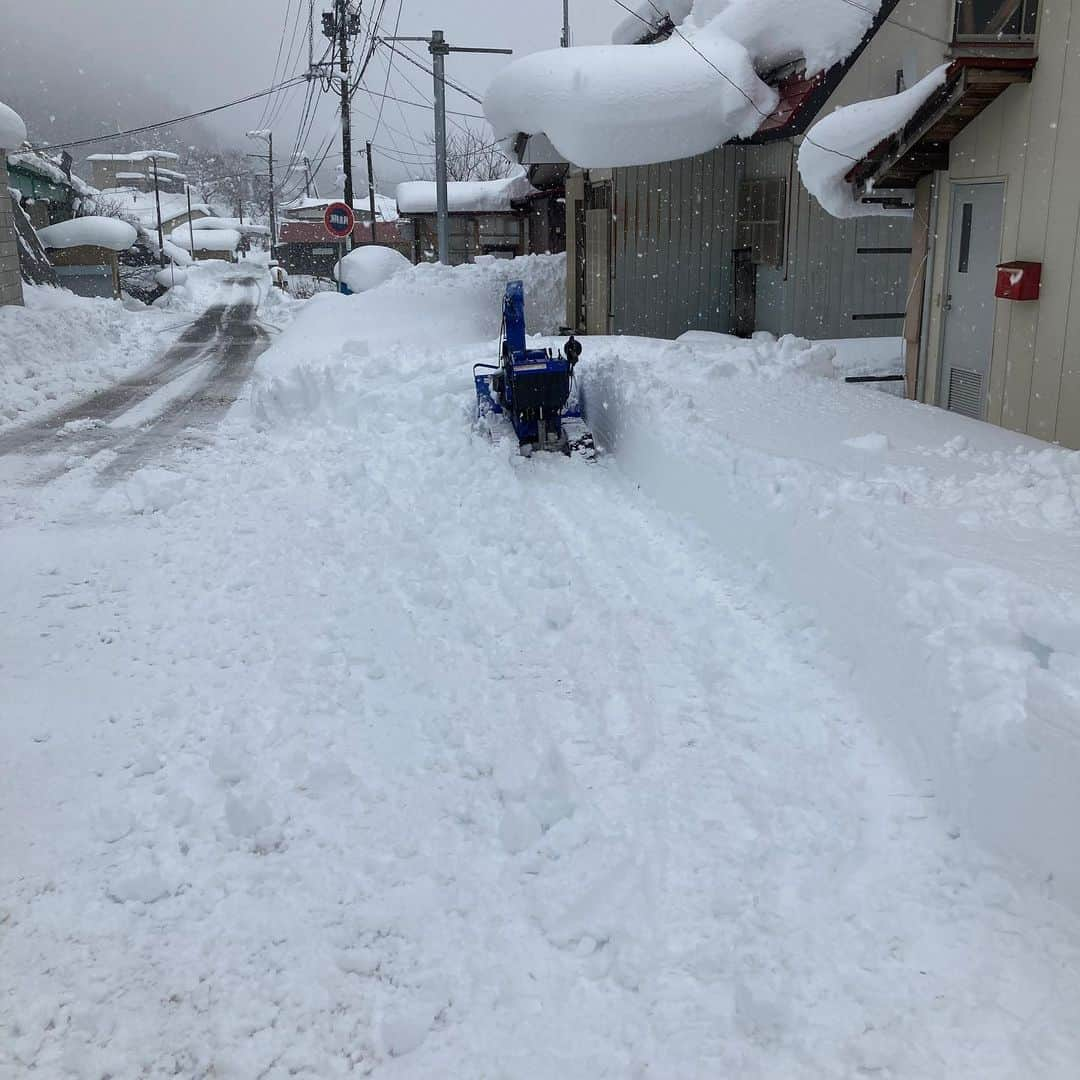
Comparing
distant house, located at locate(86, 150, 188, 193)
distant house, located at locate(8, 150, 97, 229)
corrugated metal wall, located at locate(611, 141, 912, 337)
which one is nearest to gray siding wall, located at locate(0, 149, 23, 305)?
distant house, located at locate(8, 150, 97, 229)

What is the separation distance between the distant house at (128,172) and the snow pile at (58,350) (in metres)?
101

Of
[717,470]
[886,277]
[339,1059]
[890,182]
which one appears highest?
[890,182]

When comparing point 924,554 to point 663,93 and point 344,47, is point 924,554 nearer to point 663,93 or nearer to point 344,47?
point 663,93

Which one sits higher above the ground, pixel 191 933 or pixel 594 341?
pixel 594 341

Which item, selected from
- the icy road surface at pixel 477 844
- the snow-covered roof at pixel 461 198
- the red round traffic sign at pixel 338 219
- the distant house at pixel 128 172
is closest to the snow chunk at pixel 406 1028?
the icy road surface at pixel 477 844

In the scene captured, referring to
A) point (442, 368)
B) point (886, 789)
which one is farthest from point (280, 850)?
point (442, 368)

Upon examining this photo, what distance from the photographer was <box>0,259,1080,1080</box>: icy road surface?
10.1 feet

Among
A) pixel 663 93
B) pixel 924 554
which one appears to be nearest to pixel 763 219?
pixel 663 93

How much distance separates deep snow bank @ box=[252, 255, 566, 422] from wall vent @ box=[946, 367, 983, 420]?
6200 millimetres

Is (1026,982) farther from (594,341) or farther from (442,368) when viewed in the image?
(594,341)

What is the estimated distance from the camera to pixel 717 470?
723 centimetres

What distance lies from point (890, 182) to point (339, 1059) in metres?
10.6

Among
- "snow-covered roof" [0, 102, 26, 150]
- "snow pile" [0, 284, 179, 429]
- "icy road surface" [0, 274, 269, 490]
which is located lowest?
"icy road surface" [0, 274, 269, 490]

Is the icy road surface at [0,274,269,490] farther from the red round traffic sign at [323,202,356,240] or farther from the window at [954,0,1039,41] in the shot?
the window at [954,0,1039,41]
